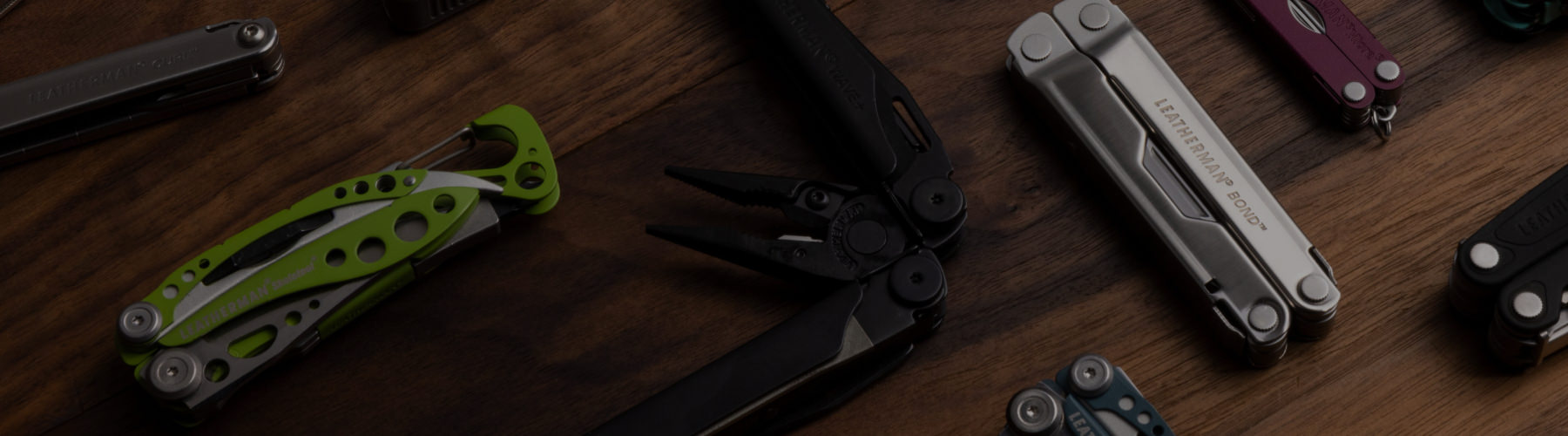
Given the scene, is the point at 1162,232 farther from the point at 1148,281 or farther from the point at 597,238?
the point at 597,238

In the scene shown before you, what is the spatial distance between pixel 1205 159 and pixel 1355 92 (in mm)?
190

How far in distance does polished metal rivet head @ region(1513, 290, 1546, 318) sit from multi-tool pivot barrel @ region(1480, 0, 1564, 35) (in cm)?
36

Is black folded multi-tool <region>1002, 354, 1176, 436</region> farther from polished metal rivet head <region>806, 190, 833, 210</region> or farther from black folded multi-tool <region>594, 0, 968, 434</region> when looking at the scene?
polished metal rivet head <region>806, 190, 833, 210</region>

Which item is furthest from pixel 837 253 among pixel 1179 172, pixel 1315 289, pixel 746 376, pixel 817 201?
pixel 1315 289

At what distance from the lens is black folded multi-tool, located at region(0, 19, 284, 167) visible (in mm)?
1508

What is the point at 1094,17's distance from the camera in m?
1.56

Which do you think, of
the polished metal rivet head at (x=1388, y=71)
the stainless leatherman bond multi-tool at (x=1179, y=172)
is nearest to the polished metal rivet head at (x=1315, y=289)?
the stainless leatherman bond multi-tool at (x=1179, y=172)

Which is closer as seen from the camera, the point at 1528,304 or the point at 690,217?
the point at 1528,304

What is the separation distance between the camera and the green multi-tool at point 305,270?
1.39 metres

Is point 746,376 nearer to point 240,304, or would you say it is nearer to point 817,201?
point 817,201

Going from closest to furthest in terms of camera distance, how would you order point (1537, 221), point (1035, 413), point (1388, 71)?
point (1035, 413)
point (1537, 221)
point (1388, 71)

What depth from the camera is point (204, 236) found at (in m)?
1.51

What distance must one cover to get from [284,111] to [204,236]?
6.6 inches

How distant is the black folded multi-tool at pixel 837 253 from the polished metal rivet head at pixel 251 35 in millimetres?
493
